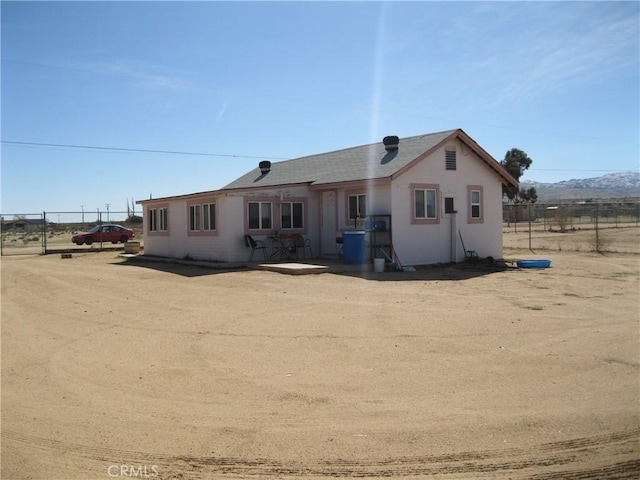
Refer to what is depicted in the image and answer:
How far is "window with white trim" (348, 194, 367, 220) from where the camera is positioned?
2022cm

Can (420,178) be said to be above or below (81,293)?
above

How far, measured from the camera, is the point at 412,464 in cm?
433

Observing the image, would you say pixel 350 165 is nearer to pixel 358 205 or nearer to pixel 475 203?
pixel 358 205

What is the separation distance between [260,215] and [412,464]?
1714cm

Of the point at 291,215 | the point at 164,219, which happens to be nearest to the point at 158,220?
the point at 164,219

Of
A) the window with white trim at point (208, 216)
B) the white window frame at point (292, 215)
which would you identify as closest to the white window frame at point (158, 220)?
the window with white trim at point (208, 216)

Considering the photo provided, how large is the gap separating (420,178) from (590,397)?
14.6m

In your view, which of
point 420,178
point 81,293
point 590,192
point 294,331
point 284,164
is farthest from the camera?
point 590,192

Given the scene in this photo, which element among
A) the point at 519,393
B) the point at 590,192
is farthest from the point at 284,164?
the point at 590,192

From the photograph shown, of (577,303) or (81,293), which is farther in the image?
(81,293)

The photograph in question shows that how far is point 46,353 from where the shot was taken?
7.76 m

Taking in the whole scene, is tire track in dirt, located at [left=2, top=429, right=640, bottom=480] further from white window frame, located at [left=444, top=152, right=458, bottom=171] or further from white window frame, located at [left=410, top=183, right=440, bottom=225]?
white window frame, located at [left=444, top=152, right=458, bottom=171]

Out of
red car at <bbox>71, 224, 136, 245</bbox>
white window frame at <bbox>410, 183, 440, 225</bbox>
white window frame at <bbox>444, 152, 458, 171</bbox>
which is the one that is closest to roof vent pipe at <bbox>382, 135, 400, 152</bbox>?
white window frame at <bbox>444, 152, 458, 171</bbox>

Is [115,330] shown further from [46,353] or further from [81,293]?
[81,293]
